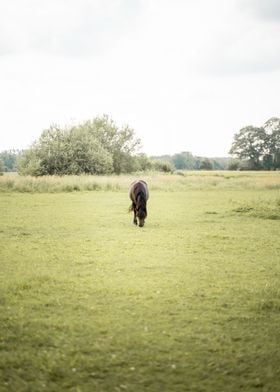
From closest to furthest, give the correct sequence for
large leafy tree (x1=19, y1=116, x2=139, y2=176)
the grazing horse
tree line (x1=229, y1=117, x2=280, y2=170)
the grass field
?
the grass field < the grazing horse < large leafy tree (x1=19, y1=116, x2=139, y2=176) < tree line (x1=229, y1=117, x2=280, y2=170)

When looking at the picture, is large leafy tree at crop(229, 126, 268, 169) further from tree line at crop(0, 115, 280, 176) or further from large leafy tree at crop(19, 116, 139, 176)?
large leafy tree at crop(19, 116, 139, 176)

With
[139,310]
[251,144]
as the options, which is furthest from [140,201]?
[251,144]

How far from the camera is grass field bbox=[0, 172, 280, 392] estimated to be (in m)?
4.65

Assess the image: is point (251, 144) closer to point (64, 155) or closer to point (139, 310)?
point (64, 155)

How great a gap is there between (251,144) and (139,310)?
91538mm

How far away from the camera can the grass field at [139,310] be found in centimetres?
465

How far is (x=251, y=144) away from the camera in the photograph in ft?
305

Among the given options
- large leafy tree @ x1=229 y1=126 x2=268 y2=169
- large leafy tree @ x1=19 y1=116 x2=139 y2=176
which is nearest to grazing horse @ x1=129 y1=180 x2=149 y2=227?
large leafy tree @ x1=19 y1=116 x2=139 y2=176

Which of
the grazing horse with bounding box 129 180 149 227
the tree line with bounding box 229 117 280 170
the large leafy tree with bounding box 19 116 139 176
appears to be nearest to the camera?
the grazing horse with bounding box 129 180 149 227

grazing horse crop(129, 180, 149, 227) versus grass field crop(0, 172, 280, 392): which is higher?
grazing horse crop(129, 180, 149, 227)

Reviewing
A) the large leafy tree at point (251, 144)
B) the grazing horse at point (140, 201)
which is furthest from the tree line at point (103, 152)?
the grazing horse at point (140, 201)

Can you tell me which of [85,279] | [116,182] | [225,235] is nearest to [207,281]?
[85,279]

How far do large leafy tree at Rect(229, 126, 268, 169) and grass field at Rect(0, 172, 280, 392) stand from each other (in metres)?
82.0

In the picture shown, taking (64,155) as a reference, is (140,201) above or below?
below
